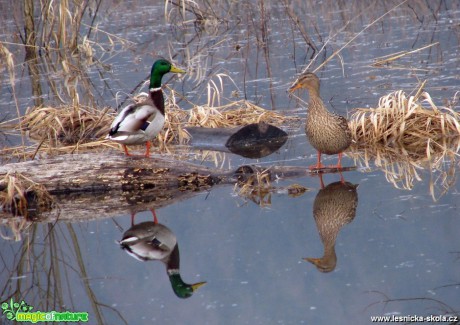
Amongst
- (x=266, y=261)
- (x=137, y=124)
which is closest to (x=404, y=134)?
(x=137, y=124)

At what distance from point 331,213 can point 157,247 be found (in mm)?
1112

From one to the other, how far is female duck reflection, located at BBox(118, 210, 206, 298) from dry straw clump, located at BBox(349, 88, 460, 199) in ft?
6.20

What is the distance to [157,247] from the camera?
5.04 meters

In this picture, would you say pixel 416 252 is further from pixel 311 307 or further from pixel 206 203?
pixel 206 203

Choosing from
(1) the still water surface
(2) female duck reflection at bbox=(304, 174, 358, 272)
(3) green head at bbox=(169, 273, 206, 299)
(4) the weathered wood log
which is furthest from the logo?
(4) the weathered wood log

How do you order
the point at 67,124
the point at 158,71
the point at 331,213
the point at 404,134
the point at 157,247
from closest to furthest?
1. the point at 157,247
2. the point at 331,213
3. the point at 158,71
4. the point at 404,134
5. the point at 67,124

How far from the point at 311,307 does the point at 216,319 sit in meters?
0.44

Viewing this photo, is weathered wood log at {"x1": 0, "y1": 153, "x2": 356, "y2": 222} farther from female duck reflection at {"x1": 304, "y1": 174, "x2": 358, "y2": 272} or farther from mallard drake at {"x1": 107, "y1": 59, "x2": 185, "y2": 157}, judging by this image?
female duck reflection at {"x1": 304, "y1": 174, "x2": 358, "y2": 272}

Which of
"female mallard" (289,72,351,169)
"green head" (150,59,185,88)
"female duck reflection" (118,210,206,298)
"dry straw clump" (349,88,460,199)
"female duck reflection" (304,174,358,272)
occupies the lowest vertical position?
"female duck reflection" (118,210,206,298)

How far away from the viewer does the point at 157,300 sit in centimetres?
434

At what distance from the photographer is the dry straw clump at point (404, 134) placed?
6.53 meters

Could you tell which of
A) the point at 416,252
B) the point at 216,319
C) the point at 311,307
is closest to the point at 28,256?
the point at 216,319

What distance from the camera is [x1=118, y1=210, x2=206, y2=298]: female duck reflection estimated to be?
14.6 feet

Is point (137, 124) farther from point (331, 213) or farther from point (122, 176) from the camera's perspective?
point (331, 213)
